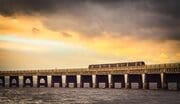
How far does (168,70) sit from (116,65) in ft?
81.9

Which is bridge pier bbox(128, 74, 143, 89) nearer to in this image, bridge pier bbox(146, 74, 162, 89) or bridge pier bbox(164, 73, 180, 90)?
bridge pier bbox(146, 74, 162, 89)

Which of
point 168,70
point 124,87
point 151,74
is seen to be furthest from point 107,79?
point 168,70

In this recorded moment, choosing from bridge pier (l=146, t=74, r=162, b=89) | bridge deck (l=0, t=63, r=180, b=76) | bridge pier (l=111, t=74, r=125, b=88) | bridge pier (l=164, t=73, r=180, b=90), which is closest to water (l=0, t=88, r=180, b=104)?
bridge deck (l=0, t=63, r=180, b=76)

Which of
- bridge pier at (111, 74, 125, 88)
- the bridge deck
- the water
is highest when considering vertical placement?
the bridge deck

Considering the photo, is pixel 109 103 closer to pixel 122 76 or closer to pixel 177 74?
pixel 177 74

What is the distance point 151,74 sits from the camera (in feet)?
334

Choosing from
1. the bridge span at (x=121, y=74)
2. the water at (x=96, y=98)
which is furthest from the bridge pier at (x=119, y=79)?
the water at (x=96, y=98)

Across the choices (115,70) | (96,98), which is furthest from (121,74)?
(96,98)

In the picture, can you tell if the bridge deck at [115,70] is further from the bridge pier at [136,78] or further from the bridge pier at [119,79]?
the bridge pier at [119,79]

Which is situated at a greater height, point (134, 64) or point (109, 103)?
point (134, 64)

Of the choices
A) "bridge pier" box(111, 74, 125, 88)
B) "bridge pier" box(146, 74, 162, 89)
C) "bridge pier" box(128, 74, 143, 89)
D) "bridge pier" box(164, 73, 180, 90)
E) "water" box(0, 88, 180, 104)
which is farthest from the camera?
"bridge pier" box(111, 74, 125, 88)

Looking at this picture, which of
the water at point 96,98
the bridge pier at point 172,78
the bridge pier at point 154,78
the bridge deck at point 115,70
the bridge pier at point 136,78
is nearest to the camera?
the water at point 96,98

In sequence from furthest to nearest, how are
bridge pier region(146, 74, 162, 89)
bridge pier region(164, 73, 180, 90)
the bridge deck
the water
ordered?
bridge pier region(146, 74, 162, 89) < bridge pier region(164, 73, 180, 90) < the bridge deck < the water

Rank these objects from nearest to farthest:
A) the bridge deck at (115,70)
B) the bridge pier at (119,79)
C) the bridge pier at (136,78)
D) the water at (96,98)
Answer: the water at (96,98), the bridge deck at (115,70), the bridge pier at (136,78), the bridge pier at (119,79)
